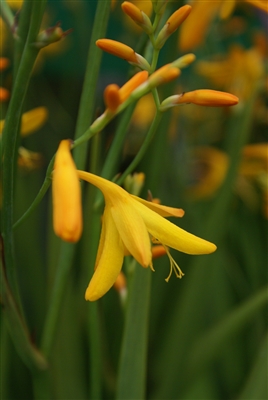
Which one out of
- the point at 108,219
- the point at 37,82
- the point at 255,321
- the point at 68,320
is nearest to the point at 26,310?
the point at 68,320

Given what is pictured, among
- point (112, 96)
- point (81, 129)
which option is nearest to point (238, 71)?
point (81, 129)

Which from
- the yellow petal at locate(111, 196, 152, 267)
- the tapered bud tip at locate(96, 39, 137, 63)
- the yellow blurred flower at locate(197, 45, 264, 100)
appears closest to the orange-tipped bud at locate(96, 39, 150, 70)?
the tapered bud tip at locate(96, 39, 137, 63)

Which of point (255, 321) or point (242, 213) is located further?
point (242, 213)

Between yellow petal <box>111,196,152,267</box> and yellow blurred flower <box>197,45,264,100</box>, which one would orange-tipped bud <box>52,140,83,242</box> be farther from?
yellow blurred flower <box>197,45,264,100</box>

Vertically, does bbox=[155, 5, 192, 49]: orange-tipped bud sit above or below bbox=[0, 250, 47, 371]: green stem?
above

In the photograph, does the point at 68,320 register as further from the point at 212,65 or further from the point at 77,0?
the point at 77,0

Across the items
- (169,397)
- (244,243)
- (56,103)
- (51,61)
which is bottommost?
(169,397)

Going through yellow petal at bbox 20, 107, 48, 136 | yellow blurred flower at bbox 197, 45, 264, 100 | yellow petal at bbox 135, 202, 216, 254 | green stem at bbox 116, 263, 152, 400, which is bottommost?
green stem at bbox 116, 263, 152, 400
